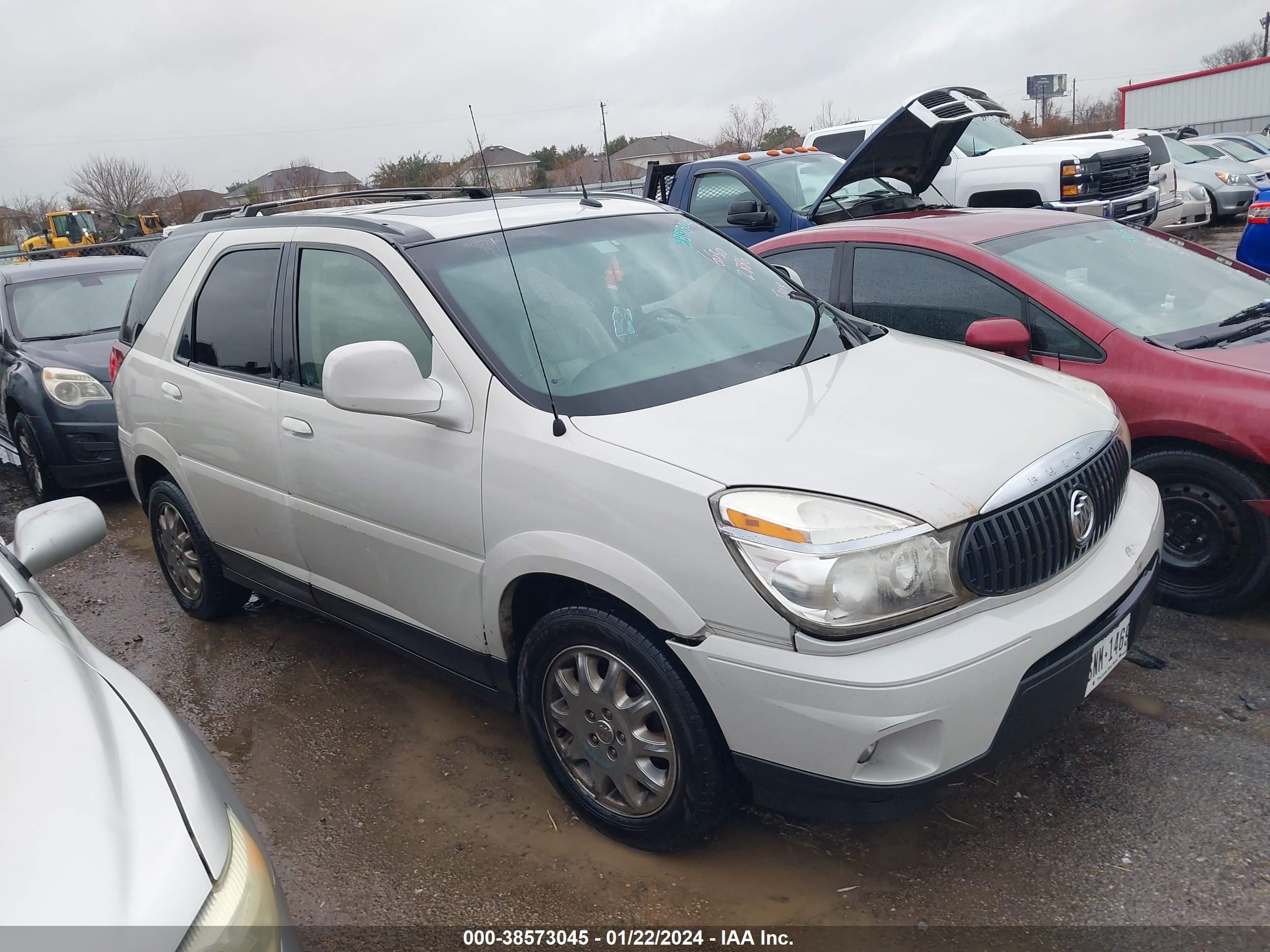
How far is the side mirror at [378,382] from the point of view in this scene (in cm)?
276

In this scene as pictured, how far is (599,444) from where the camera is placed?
259cm

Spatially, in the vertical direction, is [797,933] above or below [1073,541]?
below

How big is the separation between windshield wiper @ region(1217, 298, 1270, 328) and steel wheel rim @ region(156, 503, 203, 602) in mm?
4598

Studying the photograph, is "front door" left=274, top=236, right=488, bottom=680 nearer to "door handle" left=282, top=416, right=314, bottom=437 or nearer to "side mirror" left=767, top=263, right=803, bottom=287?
"door handle" left=282, top=416, right=314, bottom=437

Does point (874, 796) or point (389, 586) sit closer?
point (874, 796)

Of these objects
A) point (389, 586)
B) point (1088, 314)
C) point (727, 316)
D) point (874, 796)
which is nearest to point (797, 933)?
point (874, 796)

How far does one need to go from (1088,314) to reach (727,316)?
1.66 metres

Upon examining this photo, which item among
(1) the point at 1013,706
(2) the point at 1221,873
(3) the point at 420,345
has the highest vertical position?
(3) the point at 420,345

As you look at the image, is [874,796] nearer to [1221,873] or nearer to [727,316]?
[1221,873]

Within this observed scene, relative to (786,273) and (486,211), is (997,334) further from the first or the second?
(486,211)

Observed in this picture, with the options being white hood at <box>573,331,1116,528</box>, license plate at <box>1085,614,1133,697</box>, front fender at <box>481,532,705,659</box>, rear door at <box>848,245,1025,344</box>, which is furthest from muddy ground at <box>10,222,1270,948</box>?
rear door at <box>848,245,1025,344</box>

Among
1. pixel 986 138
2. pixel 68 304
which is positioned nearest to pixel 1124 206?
pixel 986 138

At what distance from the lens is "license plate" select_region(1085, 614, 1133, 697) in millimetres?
2605

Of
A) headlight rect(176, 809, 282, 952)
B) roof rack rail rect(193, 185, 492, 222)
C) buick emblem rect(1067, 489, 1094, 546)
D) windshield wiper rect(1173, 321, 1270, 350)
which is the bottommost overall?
headlight rect(176, 809, 282, 952)
